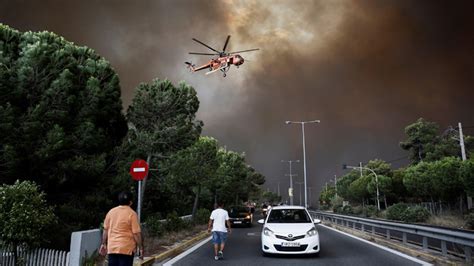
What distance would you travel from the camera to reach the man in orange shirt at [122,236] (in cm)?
578

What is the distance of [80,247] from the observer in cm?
866

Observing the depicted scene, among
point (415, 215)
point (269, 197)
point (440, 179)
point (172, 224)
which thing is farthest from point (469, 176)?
point (269, 197)

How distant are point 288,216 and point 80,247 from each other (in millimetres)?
6841

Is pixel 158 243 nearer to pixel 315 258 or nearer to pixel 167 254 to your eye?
pixel 167 254

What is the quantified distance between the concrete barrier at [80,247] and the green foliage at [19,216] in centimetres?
91

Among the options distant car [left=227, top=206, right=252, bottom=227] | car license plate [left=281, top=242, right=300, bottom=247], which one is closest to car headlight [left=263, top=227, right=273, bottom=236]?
car license plate [left=281, top=242, right=300, bottom=247]

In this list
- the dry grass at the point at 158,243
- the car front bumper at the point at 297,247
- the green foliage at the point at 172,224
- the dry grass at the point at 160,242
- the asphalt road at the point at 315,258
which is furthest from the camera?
the green foliage at the point at 172,224

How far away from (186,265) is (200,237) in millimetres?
8484

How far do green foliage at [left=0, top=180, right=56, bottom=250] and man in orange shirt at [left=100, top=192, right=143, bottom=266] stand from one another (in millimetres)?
3670

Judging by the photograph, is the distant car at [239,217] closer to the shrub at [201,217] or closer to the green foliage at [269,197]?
the shrub at [201,217]

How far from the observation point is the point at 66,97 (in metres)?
15.0

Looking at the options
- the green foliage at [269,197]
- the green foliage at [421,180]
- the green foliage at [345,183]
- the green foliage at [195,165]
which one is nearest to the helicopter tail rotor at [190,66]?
the green foliage at [195,165]

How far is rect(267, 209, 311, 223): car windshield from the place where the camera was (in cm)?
1247

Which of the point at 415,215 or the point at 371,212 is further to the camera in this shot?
the point at 371,212
